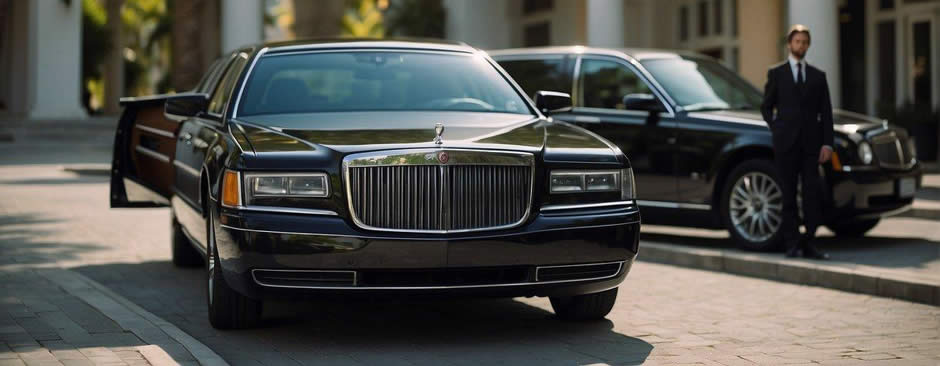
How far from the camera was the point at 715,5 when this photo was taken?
89.5 feet

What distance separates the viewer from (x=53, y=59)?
3431 cm

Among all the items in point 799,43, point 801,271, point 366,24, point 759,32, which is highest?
point 366,24

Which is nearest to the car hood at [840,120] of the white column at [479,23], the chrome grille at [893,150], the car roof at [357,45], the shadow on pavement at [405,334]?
the chrome grille at [893,150]

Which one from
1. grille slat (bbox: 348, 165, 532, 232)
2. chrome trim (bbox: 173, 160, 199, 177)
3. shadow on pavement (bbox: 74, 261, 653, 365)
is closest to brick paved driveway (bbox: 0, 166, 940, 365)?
shadow on pavement (bbox: 74, 261, 653, 365)

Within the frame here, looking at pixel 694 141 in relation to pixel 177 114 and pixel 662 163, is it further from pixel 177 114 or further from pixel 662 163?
pixel 177 114

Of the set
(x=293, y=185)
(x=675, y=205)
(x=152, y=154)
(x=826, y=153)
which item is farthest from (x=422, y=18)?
(x=293, y=185)

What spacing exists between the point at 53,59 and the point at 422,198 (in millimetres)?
29904

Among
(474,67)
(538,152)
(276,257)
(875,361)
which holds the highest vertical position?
(474,67)

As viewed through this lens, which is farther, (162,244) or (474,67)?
(162,244)

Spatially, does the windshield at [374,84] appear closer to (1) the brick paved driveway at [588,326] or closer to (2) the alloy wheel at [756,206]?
(1) the brick paved driveway at [588,326]

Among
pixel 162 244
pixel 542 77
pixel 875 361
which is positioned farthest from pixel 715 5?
pixel 875 361

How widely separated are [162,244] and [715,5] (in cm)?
1745

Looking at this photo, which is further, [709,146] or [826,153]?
[709,146]

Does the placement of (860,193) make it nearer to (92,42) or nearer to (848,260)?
(848,260)
